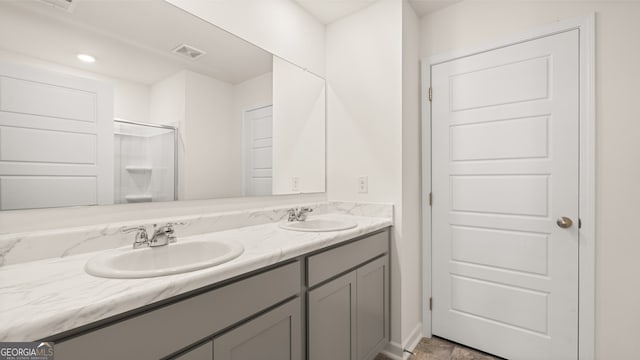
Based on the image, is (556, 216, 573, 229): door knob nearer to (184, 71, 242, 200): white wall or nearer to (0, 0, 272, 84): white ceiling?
(184, 71, 242, 200): white wall

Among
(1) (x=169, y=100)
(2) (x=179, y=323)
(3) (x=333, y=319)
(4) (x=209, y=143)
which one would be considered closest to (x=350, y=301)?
(3) (x=333, y=319)

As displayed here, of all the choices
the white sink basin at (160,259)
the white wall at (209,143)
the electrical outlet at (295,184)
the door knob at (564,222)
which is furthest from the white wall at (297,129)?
the door knob at (564,222)

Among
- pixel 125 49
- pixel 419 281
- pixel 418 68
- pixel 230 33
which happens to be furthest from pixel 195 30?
pixel 419 281

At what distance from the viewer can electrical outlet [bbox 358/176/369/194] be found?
1963mm

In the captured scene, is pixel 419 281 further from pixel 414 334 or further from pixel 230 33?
pixel 230 33

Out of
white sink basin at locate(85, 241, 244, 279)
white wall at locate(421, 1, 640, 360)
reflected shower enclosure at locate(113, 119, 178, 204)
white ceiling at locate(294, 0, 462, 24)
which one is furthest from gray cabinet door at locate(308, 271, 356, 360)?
white ceiling at locate(294, 0, 462, 24)

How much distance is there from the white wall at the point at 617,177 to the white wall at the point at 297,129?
1612 millimetres

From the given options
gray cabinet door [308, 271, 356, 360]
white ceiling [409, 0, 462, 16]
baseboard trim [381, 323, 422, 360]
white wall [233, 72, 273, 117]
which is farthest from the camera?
white ceiling [409, 0, 462, 16]

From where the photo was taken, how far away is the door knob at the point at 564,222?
1.56 m

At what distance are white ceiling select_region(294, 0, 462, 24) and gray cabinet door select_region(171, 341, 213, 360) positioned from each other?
2068 mm

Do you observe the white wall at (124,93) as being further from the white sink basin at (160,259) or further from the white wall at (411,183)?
the white wall at (411,183)

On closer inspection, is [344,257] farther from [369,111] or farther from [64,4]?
[64,4]

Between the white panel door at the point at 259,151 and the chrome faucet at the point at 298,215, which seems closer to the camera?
the white panel door at the point at 259,151

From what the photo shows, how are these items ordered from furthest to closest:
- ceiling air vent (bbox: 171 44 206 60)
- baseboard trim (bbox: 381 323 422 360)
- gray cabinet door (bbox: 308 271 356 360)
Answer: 1. baseboard trim (bbox: 381 323 422 360)
2. ceiling air vent (bbox: 171 44 206 60)
3. gray cabinet door (bbox: 308 271 356 360)
